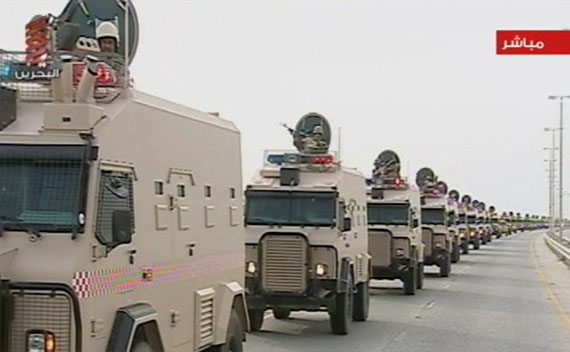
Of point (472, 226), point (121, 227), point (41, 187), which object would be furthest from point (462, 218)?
point (41, 187)

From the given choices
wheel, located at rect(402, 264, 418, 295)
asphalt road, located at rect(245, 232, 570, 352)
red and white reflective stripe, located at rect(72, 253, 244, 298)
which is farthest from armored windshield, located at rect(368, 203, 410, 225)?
red and white reflective stripe, located at rect(72, 253, 244, 298)

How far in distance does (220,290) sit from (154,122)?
101 inches

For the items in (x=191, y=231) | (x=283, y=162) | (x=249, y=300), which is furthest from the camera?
(x=283, y=162)

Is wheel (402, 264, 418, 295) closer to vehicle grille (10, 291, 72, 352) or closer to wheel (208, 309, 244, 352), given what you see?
wheel (208, 309, 244, 352)

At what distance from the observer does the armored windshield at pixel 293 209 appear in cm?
1725

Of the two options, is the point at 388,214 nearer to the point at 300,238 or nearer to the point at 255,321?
the point at 255,321

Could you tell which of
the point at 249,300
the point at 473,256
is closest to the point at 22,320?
the point at 249,300

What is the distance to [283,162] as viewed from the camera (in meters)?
18.2

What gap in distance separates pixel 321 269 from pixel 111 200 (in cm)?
953

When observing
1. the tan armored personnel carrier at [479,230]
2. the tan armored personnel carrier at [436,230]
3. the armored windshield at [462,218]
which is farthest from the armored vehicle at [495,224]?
the tan armored personnel carrier at [436,230]

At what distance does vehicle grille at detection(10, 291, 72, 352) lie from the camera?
7008 millimetres

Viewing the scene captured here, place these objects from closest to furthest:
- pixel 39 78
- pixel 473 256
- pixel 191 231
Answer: pixel 39 78 < pixel 191 231 < pixel 473 256

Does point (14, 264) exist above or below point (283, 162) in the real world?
below

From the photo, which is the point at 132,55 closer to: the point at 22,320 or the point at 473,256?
the point at 22,320
